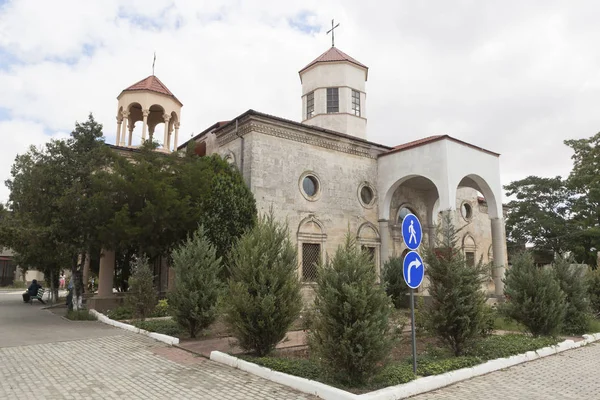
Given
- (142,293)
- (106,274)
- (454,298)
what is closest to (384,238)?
(142,293)

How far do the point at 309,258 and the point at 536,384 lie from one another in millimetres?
11070

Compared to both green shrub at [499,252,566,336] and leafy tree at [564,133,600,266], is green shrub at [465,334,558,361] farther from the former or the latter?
leafy tree at [564,133,600,266]

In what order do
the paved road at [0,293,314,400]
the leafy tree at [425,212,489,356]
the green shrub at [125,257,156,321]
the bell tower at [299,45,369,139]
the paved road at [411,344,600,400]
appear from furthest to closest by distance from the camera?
the bell tower at [299,45,369,139]
the green shrub at [125,257,156,321]
the leafy tree at [425,212,489,356]
the paved road at [411,344,600,400]
the paved road at [0,293,314,400]

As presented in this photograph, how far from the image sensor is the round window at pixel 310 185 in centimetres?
1764

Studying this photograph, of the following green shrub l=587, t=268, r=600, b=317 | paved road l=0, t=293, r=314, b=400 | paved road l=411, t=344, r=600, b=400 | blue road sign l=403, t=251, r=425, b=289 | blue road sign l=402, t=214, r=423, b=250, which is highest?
blue road sign l=402, t=214, r=423, b=250

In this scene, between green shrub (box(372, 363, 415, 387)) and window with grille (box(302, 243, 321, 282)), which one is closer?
green shrub (box(372, 363, 415, 387))

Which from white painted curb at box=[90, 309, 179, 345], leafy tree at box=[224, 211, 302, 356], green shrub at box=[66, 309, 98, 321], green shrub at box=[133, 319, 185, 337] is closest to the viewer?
leafy tree at box=[224, 211, 302, 356]

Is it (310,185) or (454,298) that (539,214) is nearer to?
(310,185)

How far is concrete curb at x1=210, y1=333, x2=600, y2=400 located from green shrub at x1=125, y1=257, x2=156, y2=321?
5.44 metres

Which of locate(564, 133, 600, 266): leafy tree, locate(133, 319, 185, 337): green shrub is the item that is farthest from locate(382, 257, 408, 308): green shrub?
locate(564, 133, 600, 266): leafy tree

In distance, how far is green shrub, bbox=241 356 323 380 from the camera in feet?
22.4

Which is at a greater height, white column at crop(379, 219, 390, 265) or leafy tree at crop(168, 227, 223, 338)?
white column at crop(379, 219, 390, 265)

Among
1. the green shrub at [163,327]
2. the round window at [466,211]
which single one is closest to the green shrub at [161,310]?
the green shrub at [163,327]

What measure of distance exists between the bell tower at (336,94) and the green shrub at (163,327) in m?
13.9
